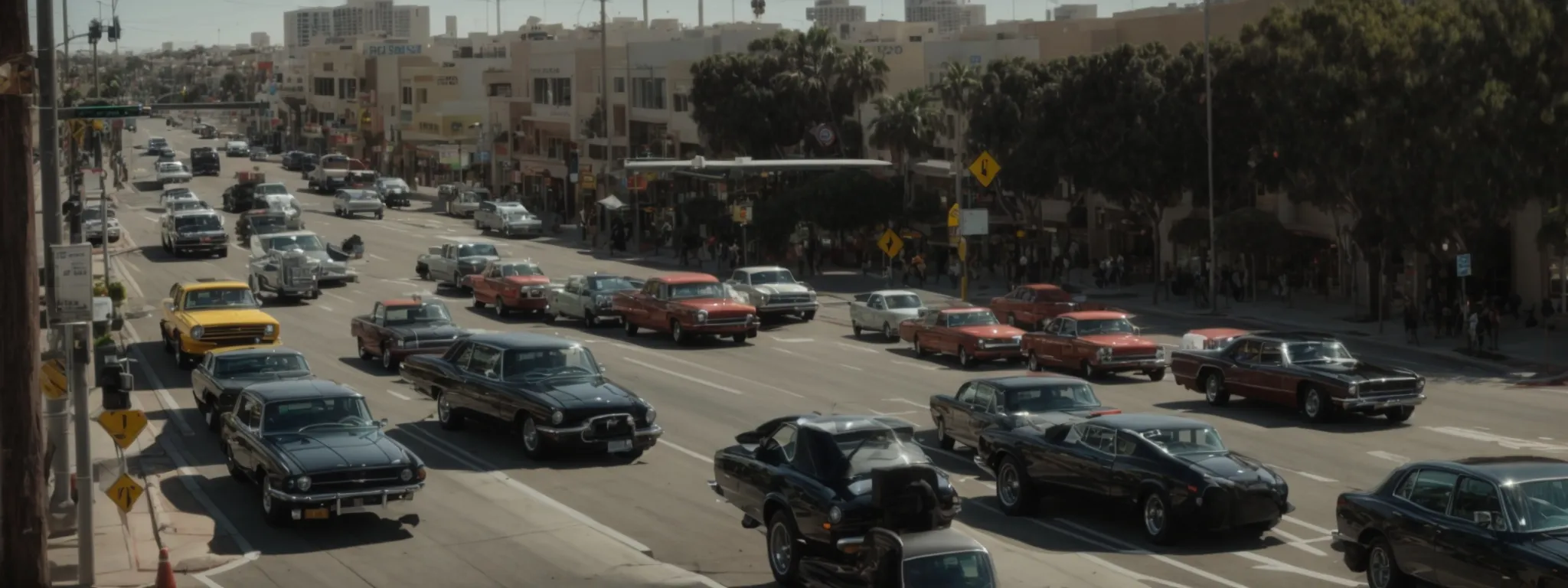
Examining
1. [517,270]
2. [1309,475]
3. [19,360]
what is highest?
[19,360]

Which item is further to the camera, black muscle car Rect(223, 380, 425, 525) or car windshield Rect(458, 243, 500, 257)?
car windshield Rect(458, 243, 500, 257)

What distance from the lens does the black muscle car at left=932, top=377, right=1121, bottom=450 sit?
25.0 m

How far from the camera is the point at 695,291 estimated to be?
44.3 metres

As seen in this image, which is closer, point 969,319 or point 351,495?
point 351,495

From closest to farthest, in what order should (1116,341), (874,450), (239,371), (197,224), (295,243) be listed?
(874,450), (239,371), (1116,341), (295,243), (197,224)

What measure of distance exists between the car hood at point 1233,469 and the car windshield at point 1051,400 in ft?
13.9

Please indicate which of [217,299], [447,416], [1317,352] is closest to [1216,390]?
[1317,352]

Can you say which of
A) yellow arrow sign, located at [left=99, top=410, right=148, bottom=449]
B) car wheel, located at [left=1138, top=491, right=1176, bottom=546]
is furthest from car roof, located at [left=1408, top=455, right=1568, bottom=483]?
yellow arrow sign, located at [left=99, top=410, right=148, bottom=449]

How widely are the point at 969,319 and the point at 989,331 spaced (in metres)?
0.98

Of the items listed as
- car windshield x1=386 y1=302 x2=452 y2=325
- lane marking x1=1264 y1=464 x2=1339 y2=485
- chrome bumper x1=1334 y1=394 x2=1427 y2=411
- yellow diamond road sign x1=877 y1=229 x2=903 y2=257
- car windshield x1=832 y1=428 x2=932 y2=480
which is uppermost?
yellow diamond road sign x1=877 y1=229 x2=903 y2=257

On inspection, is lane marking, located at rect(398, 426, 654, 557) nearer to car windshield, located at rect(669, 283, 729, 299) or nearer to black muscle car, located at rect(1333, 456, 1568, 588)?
black muscle car, located at rect(1333, 456, 1568, 588)

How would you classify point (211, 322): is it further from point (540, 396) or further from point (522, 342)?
point (540, 396)

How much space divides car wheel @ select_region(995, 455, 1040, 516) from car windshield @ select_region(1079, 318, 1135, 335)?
1502cm

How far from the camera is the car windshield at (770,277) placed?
49844 millimetres
